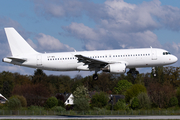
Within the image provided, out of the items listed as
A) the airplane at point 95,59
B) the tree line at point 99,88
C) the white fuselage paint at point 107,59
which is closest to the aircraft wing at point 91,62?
the airplane at point 95,59

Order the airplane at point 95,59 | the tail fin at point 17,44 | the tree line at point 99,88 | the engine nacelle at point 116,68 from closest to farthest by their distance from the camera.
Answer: the engine nacelle at point 116,68 → the airplane at point 95,59 → the tail fin at point 17,44 → the tree line at point 99,88

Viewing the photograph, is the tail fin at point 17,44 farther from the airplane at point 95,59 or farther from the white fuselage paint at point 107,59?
the white fuselage paint at point 107,59

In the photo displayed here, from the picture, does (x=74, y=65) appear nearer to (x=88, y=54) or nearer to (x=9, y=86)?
(x=88, y=54)

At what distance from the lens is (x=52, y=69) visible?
45.6 m

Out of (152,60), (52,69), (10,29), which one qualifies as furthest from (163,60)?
(10,29)

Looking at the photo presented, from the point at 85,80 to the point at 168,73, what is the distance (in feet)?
126

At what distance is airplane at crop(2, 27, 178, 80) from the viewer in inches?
1689

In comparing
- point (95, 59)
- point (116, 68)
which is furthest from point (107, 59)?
point (95, 59)

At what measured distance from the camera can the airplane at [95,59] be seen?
42.9 metres

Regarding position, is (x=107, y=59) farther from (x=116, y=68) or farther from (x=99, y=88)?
(x=99, y=88)

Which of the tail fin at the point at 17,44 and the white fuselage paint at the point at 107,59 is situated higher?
the tail fin at the point at 17,44

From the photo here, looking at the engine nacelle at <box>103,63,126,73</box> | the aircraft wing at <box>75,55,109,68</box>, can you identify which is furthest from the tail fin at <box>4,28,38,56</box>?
the engine nacelle at <box>103,63,126,73</box>

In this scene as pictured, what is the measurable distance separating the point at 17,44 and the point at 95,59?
1507cm

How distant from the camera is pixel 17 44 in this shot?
156 ft
